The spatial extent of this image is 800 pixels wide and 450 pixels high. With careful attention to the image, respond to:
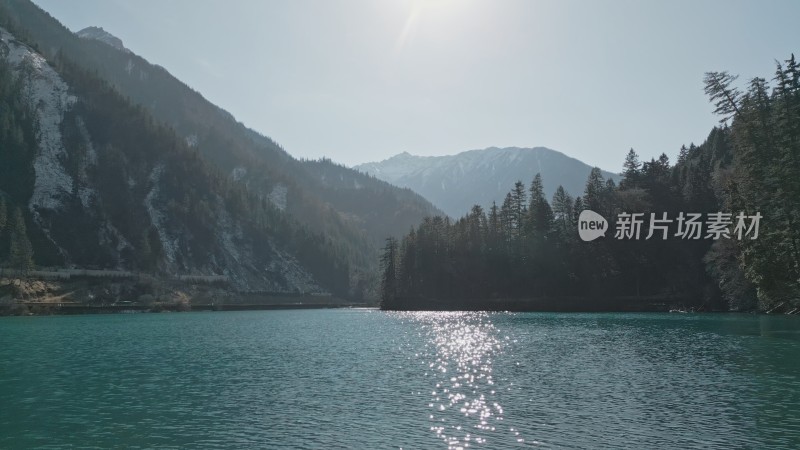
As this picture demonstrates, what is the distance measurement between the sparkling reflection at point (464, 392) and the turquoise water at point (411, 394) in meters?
0.17

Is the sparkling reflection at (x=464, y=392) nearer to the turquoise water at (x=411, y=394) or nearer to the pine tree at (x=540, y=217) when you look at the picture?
the turquoise water at (x=411, y=394)

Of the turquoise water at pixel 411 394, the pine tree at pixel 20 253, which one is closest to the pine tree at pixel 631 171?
the turquoise water at pixel 411 394

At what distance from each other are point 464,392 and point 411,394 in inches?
158

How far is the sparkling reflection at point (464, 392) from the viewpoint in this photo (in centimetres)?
3031

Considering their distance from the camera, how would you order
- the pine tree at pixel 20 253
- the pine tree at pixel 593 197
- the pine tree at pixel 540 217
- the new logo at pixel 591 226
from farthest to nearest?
the pine tree at pixel 540 217 → the pine tree at pixel 593 197 → the new logo at pixel 591 226 → the pine tree at pixel 20 253

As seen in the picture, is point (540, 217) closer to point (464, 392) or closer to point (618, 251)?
point (618, 251)

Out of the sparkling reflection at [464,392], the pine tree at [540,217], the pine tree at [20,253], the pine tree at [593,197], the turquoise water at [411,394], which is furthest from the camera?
the pine tree at [540,217]

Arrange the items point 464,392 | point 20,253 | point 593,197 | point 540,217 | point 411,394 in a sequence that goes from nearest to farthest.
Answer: point 411,394
point 464,392
point 20,253
point 593,197
point 540,217

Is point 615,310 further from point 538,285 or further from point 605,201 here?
point 605,201

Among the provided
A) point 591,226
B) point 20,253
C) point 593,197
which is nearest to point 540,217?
point 591,226

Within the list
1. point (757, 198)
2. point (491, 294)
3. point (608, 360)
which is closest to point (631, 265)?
point (491, 294)

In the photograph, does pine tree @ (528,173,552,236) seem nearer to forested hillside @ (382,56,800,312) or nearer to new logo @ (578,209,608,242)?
forested hillside @ (382,56,800,312)

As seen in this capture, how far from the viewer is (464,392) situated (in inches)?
1645

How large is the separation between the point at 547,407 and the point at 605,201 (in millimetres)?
152413
